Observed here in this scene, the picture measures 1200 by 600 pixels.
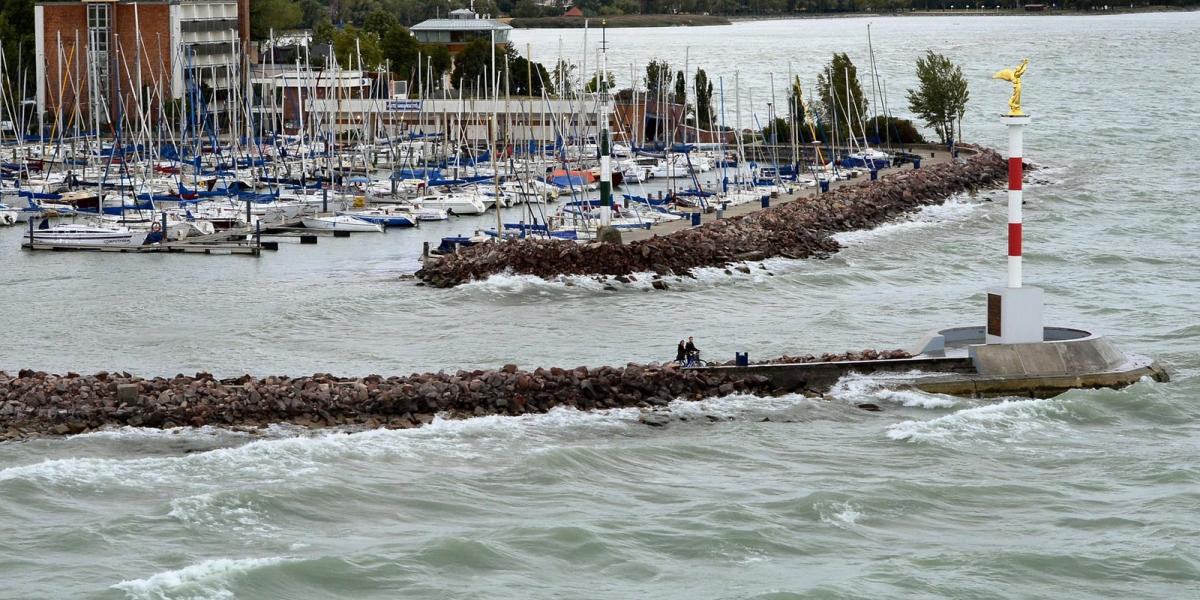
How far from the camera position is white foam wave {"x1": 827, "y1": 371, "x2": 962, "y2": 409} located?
91.5 ft

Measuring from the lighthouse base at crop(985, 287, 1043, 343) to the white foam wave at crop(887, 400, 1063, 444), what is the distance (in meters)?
1.25

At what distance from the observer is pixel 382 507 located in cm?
2281

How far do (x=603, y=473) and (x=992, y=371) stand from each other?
295 inches

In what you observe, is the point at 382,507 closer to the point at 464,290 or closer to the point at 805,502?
the point at 805,502

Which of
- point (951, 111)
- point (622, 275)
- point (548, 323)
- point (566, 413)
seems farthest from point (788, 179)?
point (566, 413)

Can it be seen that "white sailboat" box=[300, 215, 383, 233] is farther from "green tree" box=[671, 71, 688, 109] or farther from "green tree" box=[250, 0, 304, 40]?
"green tree" box=[250, 0, 304, 40]

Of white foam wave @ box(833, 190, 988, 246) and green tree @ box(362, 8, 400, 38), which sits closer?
white foam wave @ box(833, 190, 988, 246)

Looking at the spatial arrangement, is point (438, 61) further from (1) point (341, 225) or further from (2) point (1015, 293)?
(2) point (1015, 293)

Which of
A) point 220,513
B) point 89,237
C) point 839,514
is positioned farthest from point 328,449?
point 89,237

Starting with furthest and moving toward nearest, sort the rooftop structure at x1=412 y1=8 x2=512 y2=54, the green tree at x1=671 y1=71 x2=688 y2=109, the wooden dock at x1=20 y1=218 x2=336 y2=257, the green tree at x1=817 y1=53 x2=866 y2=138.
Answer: the rooftop structure at x1=412 y1=8 x2=512 y2=54, the green tree at x1=671 y1=71 x2=688 y2=109, the green tree at x1=817 y1=53 x2=866 y2=138, the wooden dock at x1=20 y1=218 x2=336 y2=257

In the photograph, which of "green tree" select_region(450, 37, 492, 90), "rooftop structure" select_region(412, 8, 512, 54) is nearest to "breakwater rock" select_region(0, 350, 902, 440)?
"green tree" select_region(450, 37, 492, 90)

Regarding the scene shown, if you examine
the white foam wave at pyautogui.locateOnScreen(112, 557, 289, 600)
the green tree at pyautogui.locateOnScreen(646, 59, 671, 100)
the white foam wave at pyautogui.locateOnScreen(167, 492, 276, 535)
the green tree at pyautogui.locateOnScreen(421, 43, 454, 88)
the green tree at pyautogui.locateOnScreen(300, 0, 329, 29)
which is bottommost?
the white foam wave at pyautogui.locateOnScreen(112, 557, 289, 600)

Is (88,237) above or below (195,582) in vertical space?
above

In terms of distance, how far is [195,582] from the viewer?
65.8 ft
